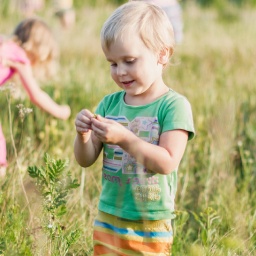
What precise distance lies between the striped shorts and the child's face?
0.44 meters

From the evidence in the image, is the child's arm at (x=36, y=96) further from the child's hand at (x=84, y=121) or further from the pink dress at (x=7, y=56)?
the child's hand at (x=84, y=121)

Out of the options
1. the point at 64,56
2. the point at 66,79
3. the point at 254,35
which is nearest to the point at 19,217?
the point at 66,79

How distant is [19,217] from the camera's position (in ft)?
7.53

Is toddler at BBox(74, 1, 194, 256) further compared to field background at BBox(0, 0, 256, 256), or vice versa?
field background at BBox(0, 0, 256, 256)

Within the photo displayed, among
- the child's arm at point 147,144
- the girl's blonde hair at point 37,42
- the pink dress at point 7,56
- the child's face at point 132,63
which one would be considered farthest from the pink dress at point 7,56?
the child's arm at point 147,144

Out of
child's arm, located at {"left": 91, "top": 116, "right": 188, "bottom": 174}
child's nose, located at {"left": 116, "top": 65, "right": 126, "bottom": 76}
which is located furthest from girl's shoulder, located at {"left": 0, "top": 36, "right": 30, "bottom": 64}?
child's arm, located at {"left": 91, "top": 116, "right": 188, "bottom": 174}

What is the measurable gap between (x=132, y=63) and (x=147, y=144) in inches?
11.6

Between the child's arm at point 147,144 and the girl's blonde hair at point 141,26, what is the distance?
0.99ft

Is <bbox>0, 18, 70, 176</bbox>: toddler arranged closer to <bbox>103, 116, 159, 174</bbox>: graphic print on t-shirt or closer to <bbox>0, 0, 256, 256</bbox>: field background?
<bbox>0, 0, 256, 256</bbox>: field background

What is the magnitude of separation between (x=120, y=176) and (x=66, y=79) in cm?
297

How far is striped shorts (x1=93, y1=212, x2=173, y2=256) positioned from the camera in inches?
90.3

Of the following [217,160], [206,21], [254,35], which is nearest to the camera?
[217,160]

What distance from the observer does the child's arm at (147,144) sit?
6.91 feet

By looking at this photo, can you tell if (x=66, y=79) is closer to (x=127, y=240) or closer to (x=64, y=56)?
(x=64, y=56)
